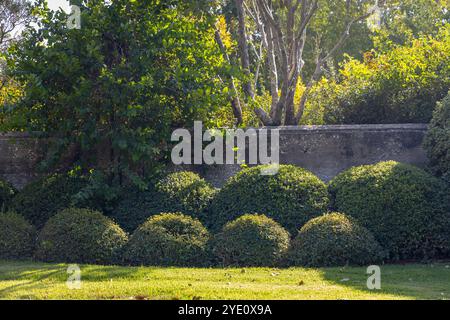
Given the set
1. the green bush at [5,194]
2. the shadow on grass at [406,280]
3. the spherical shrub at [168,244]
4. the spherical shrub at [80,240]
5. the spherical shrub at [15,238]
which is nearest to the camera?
the shadow on grass at [406,280]

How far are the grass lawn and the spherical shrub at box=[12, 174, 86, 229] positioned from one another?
1955 millimetres

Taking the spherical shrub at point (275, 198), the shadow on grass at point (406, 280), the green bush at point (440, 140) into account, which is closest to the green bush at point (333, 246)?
the shadow on grass at point (406, 280)

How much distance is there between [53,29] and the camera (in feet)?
43.6

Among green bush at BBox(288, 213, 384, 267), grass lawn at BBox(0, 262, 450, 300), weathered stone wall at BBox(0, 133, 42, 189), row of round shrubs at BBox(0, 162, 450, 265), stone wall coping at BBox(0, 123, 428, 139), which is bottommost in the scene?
grass lawn at BBox(0, 262, 450, 300)

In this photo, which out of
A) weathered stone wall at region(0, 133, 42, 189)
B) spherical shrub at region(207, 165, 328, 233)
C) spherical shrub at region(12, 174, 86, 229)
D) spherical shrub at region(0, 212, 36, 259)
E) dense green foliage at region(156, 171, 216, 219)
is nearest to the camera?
spherical shrub at region(0, 212, 36, 259)

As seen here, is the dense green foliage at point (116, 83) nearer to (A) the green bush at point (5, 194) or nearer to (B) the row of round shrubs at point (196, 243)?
(A) the green bush at point (5, 194)

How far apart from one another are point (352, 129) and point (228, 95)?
249 cm

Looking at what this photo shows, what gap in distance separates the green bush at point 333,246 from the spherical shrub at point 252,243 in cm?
23

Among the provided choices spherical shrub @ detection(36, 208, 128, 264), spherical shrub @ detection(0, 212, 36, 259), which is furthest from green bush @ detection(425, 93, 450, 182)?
spherical shrub @ detection(0, 212, 36, 259)

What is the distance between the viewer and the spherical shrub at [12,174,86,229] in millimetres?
12906

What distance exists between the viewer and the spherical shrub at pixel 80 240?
11.2 metres

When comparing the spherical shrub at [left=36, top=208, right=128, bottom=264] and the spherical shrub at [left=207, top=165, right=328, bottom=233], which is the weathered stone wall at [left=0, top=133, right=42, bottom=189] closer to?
the spherical shrub at [left=36, top=208, right=128, bottom=264]

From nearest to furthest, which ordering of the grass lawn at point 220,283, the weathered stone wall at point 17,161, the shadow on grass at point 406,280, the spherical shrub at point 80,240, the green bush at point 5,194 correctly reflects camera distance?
1. the grass lawn at point 220,283
2. the shadow on grass at point 406,280
3. the spherical shrub at point 80,240
4. the green bush at point 5,194
5. the weathered stone wall at point 17,161
